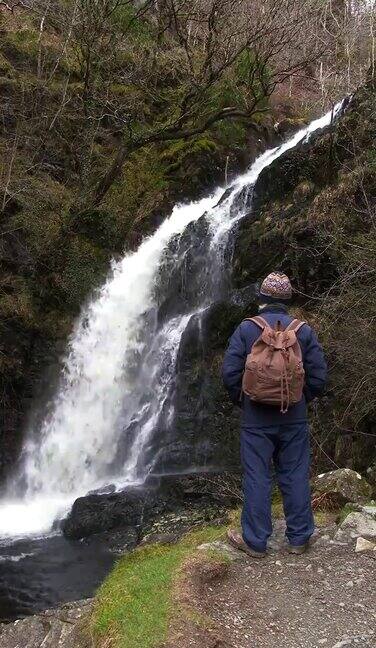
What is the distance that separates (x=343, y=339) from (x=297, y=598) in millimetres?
3755

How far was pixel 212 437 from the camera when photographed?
947 centimetres

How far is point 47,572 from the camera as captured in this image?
290 inches

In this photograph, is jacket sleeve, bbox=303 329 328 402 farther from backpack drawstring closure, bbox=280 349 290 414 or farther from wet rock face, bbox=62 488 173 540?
wet rock face, bbox=62 488 173 540

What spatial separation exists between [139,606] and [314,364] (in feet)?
6.05

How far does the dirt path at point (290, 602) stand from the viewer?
2.97 m

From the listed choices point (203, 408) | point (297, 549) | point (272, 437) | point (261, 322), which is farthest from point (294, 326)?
point (203, 408)

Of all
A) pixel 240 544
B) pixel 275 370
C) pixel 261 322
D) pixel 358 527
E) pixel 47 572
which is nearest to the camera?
pixel 275 370

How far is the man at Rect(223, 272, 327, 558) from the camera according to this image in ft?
12.4

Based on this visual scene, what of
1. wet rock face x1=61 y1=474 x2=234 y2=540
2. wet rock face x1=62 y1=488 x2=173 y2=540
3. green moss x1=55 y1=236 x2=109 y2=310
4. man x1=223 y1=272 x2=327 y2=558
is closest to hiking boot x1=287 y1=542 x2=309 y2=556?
man x1=223 y1=272 x2=327 y2=558

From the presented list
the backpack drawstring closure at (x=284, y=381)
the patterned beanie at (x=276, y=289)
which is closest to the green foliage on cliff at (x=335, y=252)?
the patterned beanie at (x=276, y=289)

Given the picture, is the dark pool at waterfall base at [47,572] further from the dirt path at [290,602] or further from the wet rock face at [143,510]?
the dirt path at [290,602]

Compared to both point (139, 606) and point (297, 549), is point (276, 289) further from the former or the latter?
point (139, 606)

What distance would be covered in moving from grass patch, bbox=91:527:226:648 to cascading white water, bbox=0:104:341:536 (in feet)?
17.8

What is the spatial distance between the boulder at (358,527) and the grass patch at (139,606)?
1077mm
